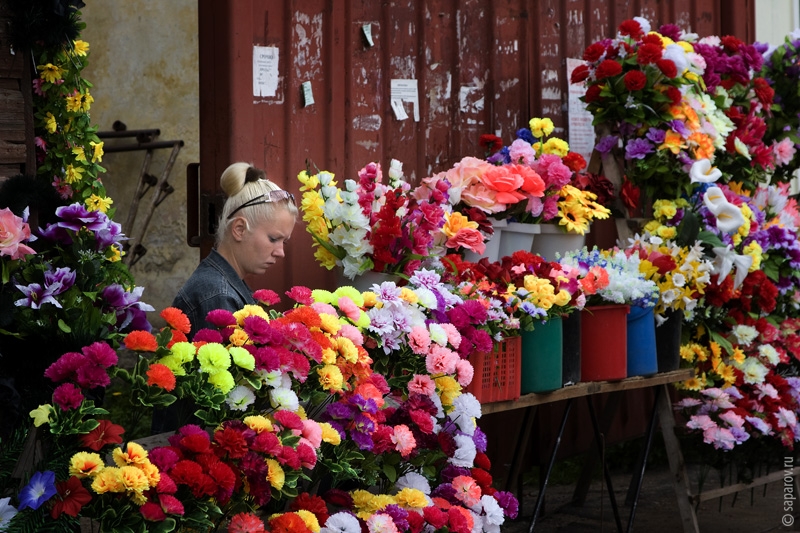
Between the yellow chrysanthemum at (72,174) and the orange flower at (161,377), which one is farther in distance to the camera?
the yellow chrysanthemum at (72,174)

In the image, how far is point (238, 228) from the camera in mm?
3486

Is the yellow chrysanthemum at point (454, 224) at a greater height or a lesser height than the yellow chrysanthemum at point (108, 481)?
greater

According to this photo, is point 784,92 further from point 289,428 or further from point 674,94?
point 289,428

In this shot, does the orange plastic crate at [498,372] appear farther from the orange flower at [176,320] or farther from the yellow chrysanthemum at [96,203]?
the yellow chrysanthemum at [96,203]

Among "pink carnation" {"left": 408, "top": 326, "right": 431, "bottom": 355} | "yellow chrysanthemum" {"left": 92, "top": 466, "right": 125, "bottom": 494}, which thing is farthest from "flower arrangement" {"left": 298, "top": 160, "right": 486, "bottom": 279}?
"yellow chrysanthemum" {"left": 92, "top": 466, "right": 125, "bottom": 494}

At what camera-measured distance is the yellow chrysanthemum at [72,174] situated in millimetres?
3551

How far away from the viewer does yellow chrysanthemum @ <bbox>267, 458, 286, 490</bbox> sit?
2.40 m

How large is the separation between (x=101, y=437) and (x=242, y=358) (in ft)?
1.19

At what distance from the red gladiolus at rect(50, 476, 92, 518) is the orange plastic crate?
1627 millimetres

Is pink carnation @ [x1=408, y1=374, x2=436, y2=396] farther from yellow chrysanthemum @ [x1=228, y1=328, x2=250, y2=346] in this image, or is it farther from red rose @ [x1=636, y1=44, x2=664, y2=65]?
red rose @ [x1=636, y1=44, x2=664, y2=65]

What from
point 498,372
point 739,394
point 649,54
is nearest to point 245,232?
point 498,372

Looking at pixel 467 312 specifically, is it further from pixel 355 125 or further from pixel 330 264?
pixel 355 125

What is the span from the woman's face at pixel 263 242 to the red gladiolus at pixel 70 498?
4.55 ft

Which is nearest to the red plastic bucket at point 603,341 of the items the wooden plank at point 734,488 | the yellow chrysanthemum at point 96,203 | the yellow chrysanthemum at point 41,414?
the wooden plank at point 734,488
